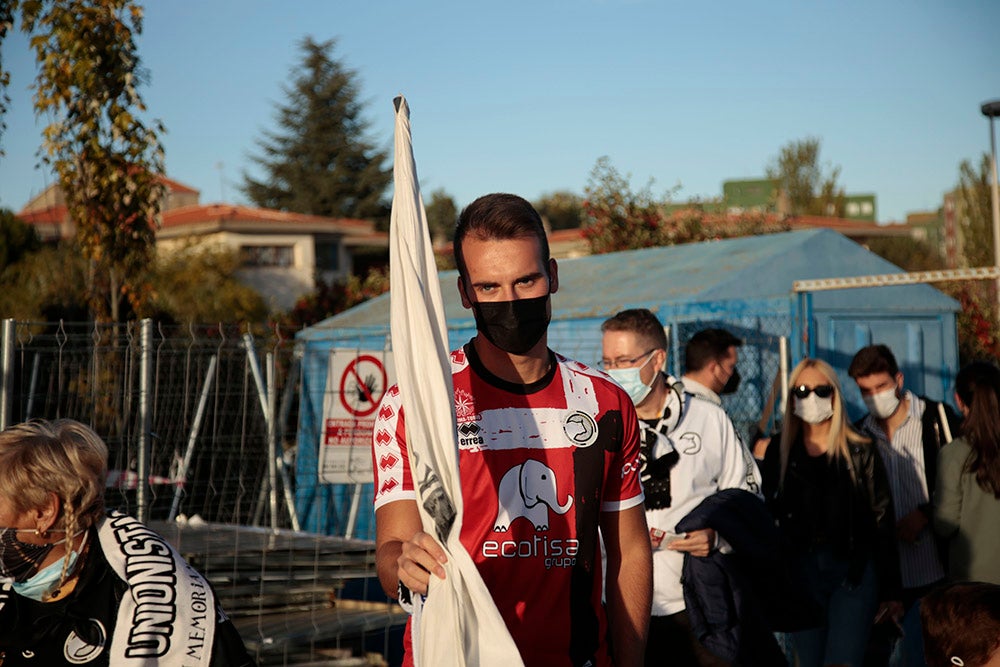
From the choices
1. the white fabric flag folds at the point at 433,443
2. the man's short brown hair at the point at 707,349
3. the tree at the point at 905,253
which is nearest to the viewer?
the white fabric flag folds at the point at 433,443

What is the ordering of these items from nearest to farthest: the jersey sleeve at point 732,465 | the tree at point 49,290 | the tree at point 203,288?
the jersey sleeve at point 732,465, the tree at point 49,290, the tree at point 203,288

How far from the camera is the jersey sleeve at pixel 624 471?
275 cm

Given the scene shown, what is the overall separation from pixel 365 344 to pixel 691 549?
313 inches

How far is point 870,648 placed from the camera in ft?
25.5

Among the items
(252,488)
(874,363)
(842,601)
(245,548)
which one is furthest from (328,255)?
(842,601)

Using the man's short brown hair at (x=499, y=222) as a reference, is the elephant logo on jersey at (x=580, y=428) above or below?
below

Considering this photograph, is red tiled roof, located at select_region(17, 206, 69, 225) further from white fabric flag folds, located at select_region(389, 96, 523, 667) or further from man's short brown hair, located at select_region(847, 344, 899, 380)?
white fabric flag folds, located at select_region(389, 96, 523, 667)

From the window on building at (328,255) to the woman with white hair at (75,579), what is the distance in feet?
131

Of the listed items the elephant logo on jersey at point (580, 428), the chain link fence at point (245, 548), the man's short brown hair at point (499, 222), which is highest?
the man's short brown hair at point (499, 222)

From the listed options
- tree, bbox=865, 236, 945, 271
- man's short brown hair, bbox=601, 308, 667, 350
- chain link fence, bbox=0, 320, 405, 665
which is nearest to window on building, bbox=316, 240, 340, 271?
tree, bbox=865, 236, 945, 271

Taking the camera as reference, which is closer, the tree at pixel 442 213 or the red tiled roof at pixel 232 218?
the red tiled roof at pixel 232 218

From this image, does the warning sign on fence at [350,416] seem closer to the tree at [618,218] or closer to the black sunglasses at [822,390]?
the black sunglasses at [822,390]

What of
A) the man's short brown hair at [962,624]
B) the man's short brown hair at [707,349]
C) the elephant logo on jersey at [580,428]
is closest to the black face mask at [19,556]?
the elephant logo on jersey at [580,428]

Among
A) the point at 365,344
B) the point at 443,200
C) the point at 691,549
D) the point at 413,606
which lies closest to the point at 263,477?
the point at 365,344
